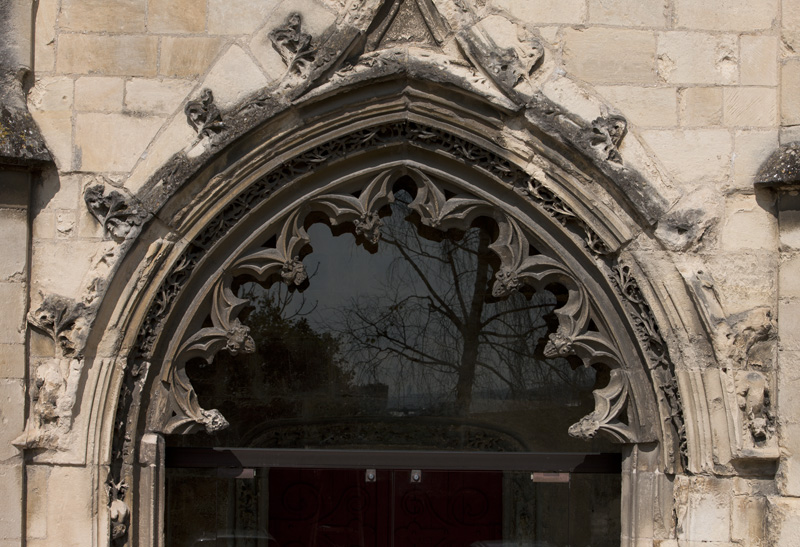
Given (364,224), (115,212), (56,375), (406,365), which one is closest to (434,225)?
(364,224)

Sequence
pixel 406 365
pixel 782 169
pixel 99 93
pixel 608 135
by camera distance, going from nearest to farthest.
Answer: pixel 782 169
pixel 608 135
pixel 99 93
pixel 406 365

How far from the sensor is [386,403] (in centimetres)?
605

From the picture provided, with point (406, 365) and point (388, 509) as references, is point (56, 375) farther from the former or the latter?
point (406, 365)

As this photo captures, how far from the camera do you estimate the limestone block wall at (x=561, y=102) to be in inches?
175

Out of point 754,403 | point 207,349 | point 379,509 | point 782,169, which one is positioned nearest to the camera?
point 754,403

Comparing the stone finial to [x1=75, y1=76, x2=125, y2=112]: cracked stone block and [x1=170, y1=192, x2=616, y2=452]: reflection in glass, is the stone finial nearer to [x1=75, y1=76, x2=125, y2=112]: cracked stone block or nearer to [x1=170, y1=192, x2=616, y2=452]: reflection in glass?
[x1=170, y1=192, x2=616, y2=452]: reflection in glass

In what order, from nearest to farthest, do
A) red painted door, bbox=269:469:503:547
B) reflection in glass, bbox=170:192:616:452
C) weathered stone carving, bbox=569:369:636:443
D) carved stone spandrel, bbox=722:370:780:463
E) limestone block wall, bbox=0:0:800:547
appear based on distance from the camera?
carved stone spandrel, bbox=722:370:780:463, limestone block wall, bbox=0:0:800:547, weathered stone carving, bbox=569:369:636:443, red painted door, bbox=269:469:503:547, reflection in glass, bbox=170:192:616:452

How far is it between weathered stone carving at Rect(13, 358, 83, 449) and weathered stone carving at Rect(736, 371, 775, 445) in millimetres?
3126

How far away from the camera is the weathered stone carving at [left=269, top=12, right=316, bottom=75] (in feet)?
15.1

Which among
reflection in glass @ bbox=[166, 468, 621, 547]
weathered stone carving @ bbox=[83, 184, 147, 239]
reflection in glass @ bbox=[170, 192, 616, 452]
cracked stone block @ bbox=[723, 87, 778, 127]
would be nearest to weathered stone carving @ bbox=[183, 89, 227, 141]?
weathered stone carving @ bbox=[83, 184, 147, 239]

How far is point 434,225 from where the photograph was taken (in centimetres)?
488

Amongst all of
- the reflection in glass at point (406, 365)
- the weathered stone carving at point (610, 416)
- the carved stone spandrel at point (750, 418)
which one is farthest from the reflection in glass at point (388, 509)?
the carved stone spandrel at point (750, 418)

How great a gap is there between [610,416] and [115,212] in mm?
2661

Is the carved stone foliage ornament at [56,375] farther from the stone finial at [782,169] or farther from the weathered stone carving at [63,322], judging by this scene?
the stone finial at [782,169]
